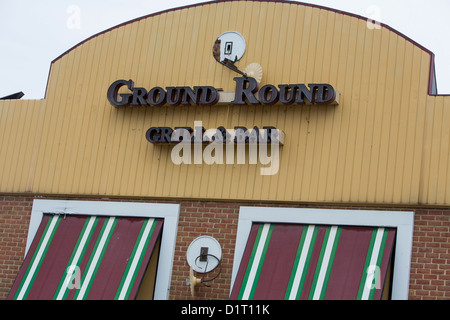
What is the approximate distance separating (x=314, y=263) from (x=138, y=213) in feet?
12.2

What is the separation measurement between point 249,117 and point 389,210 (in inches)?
125

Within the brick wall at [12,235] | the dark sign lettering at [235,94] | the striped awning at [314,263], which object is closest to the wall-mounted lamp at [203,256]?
the striped awning at [314,263]

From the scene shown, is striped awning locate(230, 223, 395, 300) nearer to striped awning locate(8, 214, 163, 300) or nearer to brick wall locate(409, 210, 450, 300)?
brick wall locate(409, 210, 450, 300)

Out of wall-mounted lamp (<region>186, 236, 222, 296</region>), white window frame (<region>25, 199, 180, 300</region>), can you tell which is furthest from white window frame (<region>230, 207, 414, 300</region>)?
white window frame (<region>25, 199, 180, 300</region>)

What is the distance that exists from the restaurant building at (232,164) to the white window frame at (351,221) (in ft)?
0.08

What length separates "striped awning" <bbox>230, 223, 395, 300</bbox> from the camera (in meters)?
12.9

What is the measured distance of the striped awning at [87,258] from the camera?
570 inches

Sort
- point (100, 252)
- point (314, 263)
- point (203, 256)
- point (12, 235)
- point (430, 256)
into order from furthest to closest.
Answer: point (12, 235)
point (100, 252)
point (203, 256)
point (314, 263)
point (430, 256)

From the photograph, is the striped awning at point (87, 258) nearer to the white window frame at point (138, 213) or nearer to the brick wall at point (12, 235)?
the white window frame at point (138, 213)

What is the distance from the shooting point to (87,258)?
49.2 feet

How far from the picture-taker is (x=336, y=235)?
1355 centimetres

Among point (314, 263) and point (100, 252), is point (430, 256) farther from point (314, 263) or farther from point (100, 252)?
point (100, 252)

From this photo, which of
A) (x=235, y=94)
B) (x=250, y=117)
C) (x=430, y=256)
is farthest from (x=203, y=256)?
(x=430, y=256)
